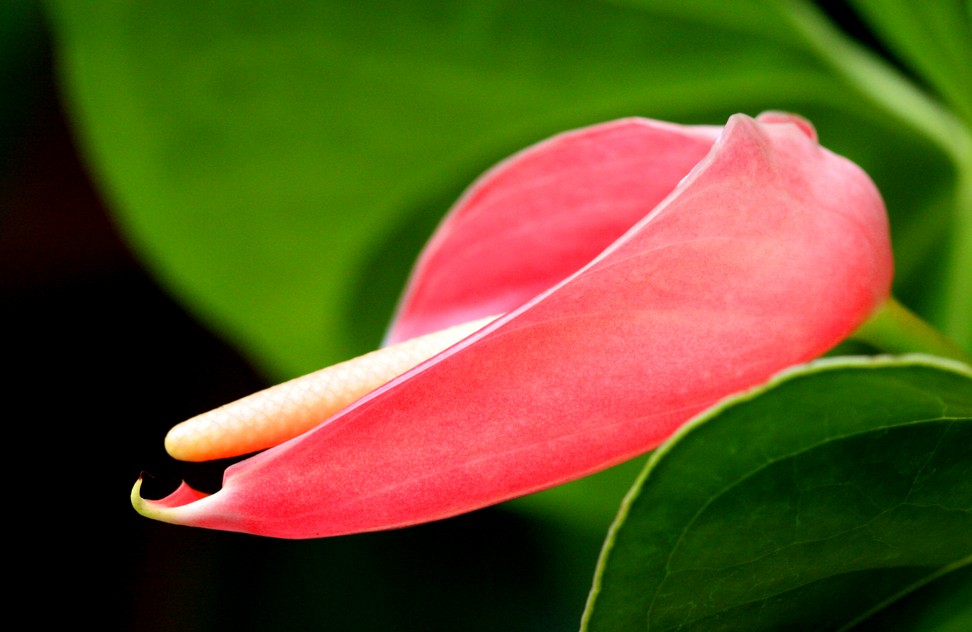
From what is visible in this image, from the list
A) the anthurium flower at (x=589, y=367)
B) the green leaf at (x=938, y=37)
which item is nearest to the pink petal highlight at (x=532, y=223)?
the anthurium flower at (x=589, y=367)

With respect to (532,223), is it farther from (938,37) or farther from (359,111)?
(359,111)

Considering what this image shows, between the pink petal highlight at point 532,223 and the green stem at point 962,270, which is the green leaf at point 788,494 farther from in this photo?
the green stem at point 962,270

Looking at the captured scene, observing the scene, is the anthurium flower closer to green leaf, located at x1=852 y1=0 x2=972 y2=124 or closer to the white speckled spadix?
the white speckled spadix

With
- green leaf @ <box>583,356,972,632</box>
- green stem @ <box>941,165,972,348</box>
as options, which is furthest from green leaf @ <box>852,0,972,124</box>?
green leaf @ <box>583,356,972,632</box>

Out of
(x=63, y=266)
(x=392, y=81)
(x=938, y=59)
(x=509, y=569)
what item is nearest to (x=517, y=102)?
(x=392, y=81)

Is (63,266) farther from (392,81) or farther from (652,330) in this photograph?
(652,330)

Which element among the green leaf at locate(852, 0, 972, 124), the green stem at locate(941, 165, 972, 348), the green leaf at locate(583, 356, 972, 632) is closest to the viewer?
the green leaf at locate(583, 356, 972, 632)
